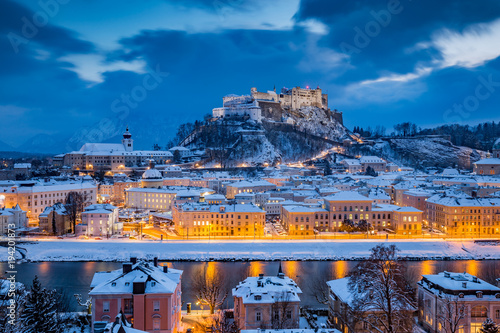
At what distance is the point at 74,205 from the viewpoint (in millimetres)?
22125

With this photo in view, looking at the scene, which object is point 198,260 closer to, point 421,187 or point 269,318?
point 269,318

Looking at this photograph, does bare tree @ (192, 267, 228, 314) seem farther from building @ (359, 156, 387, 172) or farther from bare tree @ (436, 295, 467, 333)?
building @ (359, 156, 387, 172)

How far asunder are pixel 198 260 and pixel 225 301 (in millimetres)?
5446

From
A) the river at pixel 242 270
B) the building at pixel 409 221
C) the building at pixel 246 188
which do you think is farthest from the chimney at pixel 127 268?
the building at pixel 246 188

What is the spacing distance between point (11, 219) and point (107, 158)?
73.8ft

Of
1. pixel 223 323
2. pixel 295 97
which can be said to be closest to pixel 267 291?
pixel 223 323

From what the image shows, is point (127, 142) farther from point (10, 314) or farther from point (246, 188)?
point (10, 314)

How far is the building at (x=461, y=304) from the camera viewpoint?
8398 mm

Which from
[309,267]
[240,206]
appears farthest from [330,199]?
[309,267]

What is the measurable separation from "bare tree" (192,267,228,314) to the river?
263 millimetres

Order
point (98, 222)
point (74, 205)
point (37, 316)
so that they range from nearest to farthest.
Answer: point (37, 316)
point (98, 222)
point (74, 205)

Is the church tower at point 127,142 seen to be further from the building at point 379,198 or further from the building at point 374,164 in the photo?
the building at point 379,198

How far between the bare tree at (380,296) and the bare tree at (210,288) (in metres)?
3.76

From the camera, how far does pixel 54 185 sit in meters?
28.0
